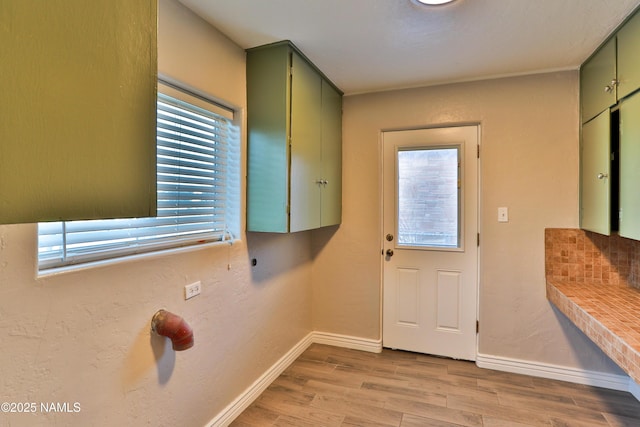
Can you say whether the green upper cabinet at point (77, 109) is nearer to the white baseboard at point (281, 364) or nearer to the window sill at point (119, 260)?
the window sill at point (119, 260)

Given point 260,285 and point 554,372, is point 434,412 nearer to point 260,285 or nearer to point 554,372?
point 554,372

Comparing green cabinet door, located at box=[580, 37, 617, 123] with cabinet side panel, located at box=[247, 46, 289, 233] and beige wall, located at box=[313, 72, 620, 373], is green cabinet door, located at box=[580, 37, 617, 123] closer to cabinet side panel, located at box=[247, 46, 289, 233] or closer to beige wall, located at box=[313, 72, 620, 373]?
beige wall, located at box=[313, 72, 620, 373]

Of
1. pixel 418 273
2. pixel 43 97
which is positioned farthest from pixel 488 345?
pixel 43 97

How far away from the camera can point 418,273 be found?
2879 millimetres

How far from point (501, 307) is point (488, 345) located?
13.2 inches

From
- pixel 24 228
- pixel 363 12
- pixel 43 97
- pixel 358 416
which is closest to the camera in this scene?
pixel 43 97

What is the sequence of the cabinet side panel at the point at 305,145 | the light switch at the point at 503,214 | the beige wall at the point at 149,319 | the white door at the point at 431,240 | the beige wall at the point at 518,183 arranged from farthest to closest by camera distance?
the white door at the point at 431,240 → the light switch at the point at 503,214 → the beige wall at the point at 518,183 → the cabinet side panel at the point at 305,145 → the beige wall at the point at 149,319

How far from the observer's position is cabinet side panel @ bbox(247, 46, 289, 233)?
2066 mm

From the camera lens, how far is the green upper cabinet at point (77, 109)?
56cm

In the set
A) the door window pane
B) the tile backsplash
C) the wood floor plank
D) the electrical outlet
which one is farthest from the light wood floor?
the door window pane

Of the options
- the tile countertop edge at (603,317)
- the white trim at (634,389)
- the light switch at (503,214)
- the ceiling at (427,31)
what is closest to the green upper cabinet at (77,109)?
the ceiling at (427,31)

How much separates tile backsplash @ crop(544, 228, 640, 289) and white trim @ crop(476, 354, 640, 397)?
68 cm

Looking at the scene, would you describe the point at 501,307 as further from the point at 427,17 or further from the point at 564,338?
the point at 427,17

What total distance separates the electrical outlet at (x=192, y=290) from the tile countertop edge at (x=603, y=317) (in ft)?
6.66
